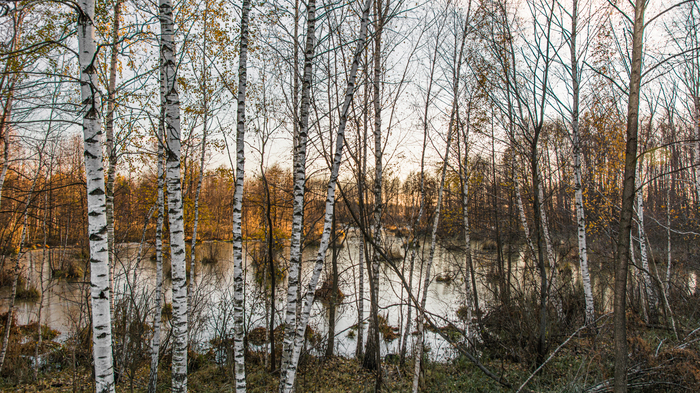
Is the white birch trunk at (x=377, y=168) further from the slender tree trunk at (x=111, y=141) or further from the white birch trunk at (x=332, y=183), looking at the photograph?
the slender tree trunk at (x=111, y=141)

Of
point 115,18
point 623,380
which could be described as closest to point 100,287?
point 623,380

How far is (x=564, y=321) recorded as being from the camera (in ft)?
23.7

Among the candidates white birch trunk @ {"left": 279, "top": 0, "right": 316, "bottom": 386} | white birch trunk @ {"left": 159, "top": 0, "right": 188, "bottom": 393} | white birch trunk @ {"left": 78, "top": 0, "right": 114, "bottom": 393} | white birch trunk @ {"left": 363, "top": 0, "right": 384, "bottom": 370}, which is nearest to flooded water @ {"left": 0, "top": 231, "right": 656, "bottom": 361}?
white birch trunk @ {"left": 363, "top": 0, "right": 384, "bottom": 370}

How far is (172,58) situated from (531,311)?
8218mm

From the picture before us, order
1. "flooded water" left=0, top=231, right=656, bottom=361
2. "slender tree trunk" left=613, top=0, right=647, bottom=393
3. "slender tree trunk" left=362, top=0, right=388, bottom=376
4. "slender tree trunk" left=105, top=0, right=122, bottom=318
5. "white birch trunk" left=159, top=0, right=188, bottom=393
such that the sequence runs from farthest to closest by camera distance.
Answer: "flooded water" left=0, top=231, right=656, bottom=361
"slender tree trunk" left=362, top=0, right=388, bottom=376
"slender tree trunk" left=105, top=0, right=122, bottom=318
"white birch trunk" left=159, top=0, right=188, bottom=393
"slender tree trunk" left=613, top=0, right=647, bottom=393

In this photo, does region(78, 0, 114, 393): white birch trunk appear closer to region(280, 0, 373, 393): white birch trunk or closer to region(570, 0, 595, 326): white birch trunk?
region(280, 0, 373, 393): white birch trunk

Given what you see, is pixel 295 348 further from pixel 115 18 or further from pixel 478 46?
pixel 478 46

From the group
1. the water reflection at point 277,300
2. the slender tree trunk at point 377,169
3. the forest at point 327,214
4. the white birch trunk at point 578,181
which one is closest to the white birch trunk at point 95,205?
the forest at point 327,214

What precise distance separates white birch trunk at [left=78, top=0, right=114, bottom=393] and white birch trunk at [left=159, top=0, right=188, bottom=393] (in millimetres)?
652

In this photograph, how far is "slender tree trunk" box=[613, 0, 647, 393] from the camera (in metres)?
2.55

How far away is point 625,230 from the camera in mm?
2574

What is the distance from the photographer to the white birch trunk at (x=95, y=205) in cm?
260

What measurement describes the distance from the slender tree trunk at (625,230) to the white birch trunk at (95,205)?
4188mm

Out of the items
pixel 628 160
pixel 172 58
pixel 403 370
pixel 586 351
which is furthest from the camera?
pixel 403 370
